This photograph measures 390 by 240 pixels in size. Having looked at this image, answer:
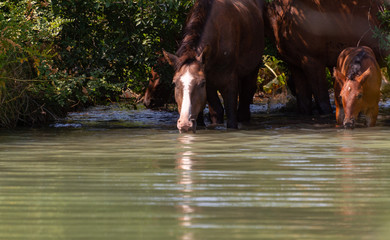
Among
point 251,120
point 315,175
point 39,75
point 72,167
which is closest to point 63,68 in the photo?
point 39,75

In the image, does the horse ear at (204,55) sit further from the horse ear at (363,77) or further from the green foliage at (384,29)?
the green foliage at (384,29)

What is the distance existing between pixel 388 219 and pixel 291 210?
22.3 inches

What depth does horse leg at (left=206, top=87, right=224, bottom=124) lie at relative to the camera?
43.0ft

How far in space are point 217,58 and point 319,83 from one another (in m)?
2.88

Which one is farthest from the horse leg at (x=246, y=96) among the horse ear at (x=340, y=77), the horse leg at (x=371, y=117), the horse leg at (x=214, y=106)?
the horse leg at (x=371, y=117)

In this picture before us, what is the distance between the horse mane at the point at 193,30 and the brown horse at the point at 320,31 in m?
2.45

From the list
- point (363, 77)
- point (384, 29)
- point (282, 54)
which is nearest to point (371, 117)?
point (363, 77)

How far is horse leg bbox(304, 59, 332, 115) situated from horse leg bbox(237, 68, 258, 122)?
1.08 meters

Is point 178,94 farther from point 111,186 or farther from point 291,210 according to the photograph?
point 291,210

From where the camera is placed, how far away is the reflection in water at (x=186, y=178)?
429 cm

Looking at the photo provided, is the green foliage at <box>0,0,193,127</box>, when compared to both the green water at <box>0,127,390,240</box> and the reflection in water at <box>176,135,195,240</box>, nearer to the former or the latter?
the green water at <box>0,127,390,240</box>

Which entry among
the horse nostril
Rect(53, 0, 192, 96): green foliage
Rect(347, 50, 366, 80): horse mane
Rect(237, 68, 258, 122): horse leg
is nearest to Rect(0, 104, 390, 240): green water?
the horse nostril

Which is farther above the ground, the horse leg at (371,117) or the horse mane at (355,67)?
the horse mane at (355,67)

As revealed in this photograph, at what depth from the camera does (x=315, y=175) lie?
6293 mm
